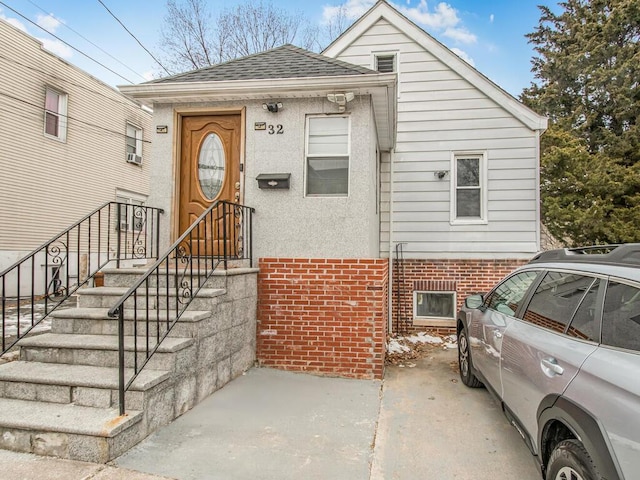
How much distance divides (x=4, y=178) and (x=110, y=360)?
31.7 ft

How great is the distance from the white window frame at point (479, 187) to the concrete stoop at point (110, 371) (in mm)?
4554

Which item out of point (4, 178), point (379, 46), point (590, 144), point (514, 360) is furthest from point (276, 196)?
point (590, 144)

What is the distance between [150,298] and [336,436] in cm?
243

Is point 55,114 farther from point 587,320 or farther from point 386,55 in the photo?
point 587,320

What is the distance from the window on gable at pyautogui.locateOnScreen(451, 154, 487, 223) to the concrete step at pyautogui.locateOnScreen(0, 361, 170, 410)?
245 inches

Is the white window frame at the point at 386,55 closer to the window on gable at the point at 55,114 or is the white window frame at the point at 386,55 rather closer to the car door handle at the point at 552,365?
the car door handle at the point at 552,365

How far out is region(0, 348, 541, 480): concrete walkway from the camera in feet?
8.83

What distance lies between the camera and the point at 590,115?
15.0 meters

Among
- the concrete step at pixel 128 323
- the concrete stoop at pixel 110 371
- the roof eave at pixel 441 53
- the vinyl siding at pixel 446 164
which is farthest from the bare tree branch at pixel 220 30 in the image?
the concrete step at pixel 128 323

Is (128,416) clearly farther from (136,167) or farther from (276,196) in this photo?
(136,167)

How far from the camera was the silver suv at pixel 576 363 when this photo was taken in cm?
165

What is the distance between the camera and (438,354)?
6.08 metres

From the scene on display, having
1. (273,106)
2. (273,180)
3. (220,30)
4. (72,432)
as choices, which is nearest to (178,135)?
(273,106)

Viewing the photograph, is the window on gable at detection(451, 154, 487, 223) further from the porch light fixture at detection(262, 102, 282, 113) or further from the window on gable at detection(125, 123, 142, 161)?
the window on gable at detection(125, 123, 142, 161)
